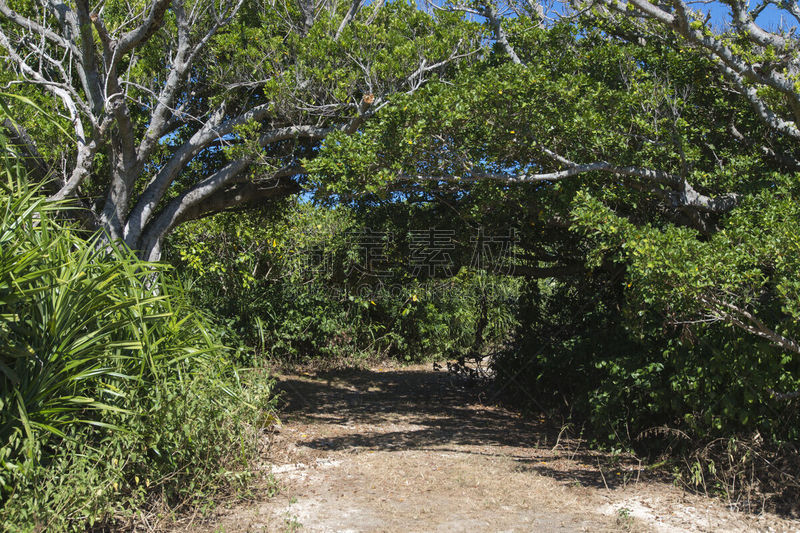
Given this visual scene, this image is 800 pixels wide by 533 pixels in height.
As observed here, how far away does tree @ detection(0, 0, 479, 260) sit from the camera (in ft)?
21.6

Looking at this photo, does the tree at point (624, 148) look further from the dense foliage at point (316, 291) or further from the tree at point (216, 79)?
the dense foliage at point (316, 291)

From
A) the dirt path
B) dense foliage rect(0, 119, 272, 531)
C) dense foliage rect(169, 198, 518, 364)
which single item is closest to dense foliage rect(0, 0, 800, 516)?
dense foliage rect(0, 119, 272, 531)

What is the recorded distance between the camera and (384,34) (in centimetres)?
702

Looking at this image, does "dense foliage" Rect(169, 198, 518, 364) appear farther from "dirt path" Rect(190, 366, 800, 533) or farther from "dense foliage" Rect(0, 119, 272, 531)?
"dense foliage" Rect(0, 119, 272, 531)

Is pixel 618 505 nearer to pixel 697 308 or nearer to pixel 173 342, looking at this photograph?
pixel 697 308

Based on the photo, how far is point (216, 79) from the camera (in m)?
7.62

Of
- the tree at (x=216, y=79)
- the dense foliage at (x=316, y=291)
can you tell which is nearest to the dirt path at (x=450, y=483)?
the dense foliage at (x=316, y=291)

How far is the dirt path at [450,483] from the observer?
14.8ft

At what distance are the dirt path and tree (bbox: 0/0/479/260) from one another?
2.71m

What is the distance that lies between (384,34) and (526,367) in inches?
166

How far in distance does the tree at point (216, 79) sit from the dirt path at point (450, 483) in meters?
2.71

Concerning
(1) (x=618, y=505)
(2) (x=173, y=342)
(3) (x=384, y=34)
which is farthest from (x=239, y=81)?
(1) (x=618, y=505)

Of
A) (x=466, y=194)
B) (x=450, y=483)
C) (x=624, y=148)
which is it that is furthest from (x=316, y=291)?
(x=624, y=148)

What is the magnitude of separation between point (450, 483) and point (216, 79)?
5.02m
